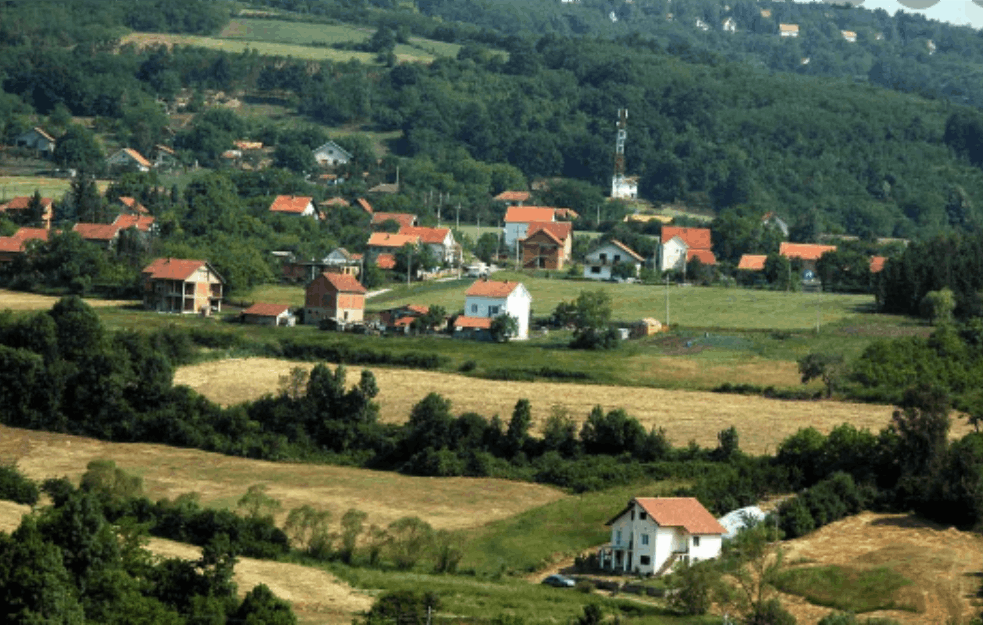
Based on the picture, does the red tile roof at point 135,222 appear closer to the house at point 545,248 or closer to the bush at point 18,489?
the house at point 545,248

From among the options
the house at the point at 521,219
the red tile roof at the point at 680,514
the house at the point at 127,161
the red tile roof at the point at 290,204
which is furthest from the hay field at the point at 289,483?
the house at the point at 127,161

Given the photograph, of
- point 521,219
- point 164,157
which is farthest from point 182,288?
point 164,157

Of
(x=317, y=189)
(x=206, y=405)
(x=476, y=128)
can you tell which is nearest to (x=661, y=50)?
(x=476, y=128)

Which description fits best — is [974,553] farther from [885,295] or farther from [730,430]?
[885,295]

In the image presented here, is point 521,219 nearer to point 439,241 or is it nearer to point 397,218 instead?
point 397,218

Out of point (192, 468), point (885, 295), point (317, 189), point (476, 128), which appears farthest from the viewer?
point (476, 128)

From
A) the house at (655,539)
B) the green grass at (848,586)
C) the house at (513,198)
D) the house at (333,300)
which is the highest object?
the house at (513,198)
